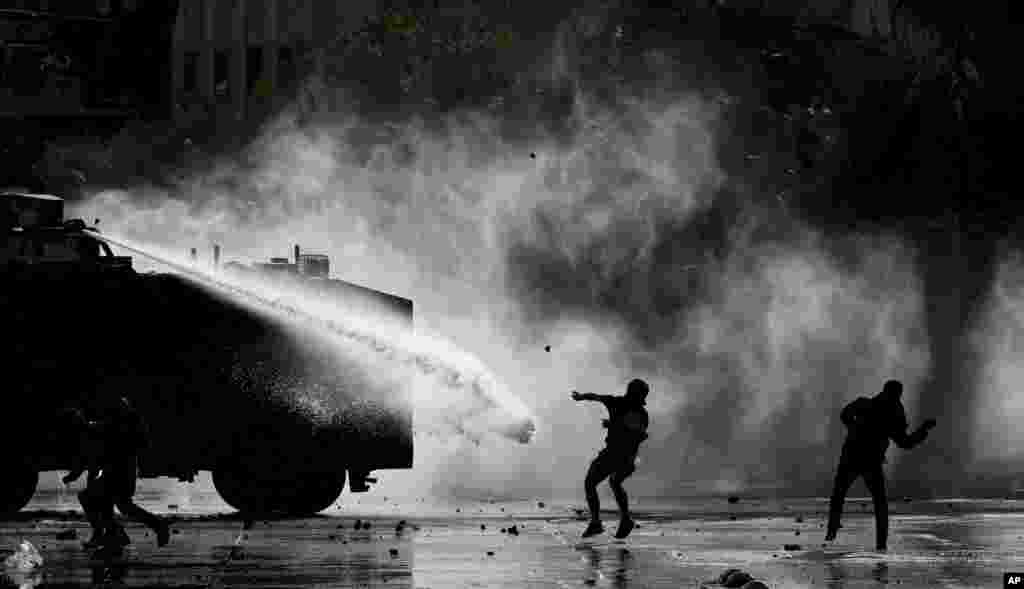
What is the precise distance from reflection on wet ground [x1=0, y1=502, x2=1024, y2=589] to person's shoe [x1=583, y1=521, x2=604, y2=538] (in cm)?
15

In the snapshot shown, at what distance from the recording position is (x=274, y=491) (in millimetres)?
34906

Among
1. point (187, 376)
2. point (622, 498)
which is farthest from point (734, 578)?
point (187, 376)

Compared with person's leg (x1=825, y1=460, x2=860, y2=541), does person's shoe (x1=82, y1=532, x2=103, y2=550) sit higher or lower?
lower

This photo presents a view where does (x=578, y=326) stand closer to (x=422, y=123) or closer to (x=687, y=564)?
(x=422, y=123)

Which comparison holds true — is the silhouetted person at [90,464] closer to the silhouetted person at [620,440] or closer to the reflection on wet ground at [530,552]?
the reflection on wet ground at [530,552]

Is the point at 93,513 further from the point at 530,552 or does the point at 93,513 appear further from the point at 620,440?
the point at 620,440

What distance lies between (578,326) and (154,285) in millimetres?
35625

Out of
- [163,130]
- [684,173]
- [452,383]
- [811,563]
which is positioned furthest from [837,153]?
[811,563]

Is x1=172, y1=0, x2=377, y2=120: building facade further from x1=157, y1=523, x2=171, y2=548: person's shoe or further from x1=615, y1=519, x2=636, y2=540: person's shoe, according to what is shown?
x1=157, y1=523, x2=171, y2=548: person's shoe

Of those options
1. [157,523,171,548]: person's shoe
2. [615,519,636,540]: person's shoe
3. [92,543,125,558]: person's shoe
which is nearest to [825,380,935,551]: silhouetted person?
[615,519,636,540]: person's shoe

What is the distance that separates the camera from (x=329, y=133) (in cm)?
7431

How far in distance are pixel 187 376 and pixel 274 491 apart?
1715 millimetres

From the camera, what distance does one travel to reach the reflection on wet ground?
83.0 ft

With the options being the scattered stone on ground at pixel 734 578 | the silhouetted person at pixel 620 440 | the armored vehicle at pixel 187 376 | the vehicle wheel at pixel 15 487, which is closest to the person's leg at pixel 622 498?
the silhouetted person at pixel 620 440
